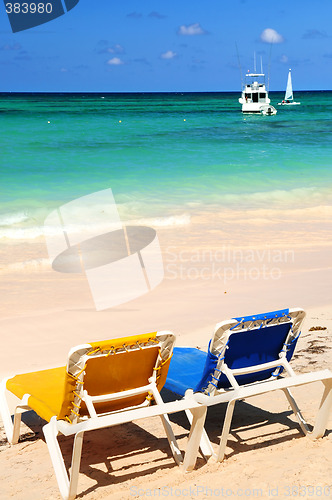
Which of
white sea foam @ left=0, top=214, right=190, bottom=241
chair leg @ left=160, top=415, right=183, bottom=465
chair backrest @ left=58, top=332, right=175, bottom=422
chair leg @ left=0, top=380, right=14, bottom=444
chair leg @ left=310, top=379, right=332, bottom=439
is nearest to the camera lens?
chair backrest @ left=58, top=332, right=175, bottom=422

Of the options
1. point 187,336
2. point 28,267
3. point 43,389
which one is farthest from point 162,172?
point 43,389

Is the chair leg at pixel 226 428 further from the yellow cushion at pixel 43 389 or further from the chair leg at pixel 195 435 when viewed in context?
the yellow cushion at pixel 43 389

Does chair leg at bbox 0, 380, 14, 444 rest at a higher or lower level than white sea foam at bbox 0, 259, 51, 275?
higher

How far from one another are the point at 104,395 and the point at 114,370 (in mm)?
144

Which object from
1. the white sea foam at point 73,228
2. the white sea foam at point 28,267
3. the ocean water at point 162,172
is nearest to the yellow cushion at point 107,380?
the white sea foam at point 28,267

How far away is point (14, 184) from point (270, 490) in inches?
669

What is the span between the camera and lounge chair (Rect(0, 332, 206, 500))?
→ 3201 millimetres

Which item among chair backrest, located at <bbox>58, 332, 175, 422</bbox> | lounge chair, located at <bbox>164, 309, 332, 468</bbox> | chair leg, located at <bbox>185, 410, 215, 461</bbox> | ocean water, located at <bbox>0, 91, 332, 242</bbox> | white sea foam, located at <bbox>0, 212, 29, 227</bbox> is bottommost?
ocean water, located at <bbox>0, 91, 332, 242</bbox>

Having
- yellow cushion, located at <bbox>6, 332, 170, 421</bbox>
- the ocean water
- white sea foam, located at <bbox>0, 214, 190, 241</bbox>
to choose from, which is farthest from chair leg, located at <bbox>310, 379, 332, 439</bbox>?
the ocean water

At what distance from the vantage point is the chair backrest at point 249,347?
3.54 m

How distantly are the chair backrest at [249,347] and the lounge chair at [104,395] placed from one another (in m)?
0.24

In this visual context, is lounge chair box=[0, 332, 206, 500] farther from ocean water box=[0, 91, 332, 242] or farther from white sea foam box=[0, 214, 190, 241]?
ocean water box=[0, 91, 332, 242]

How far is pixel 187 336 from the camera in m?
6.14

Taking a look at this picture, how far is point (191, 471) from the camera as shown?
11.4 ft
